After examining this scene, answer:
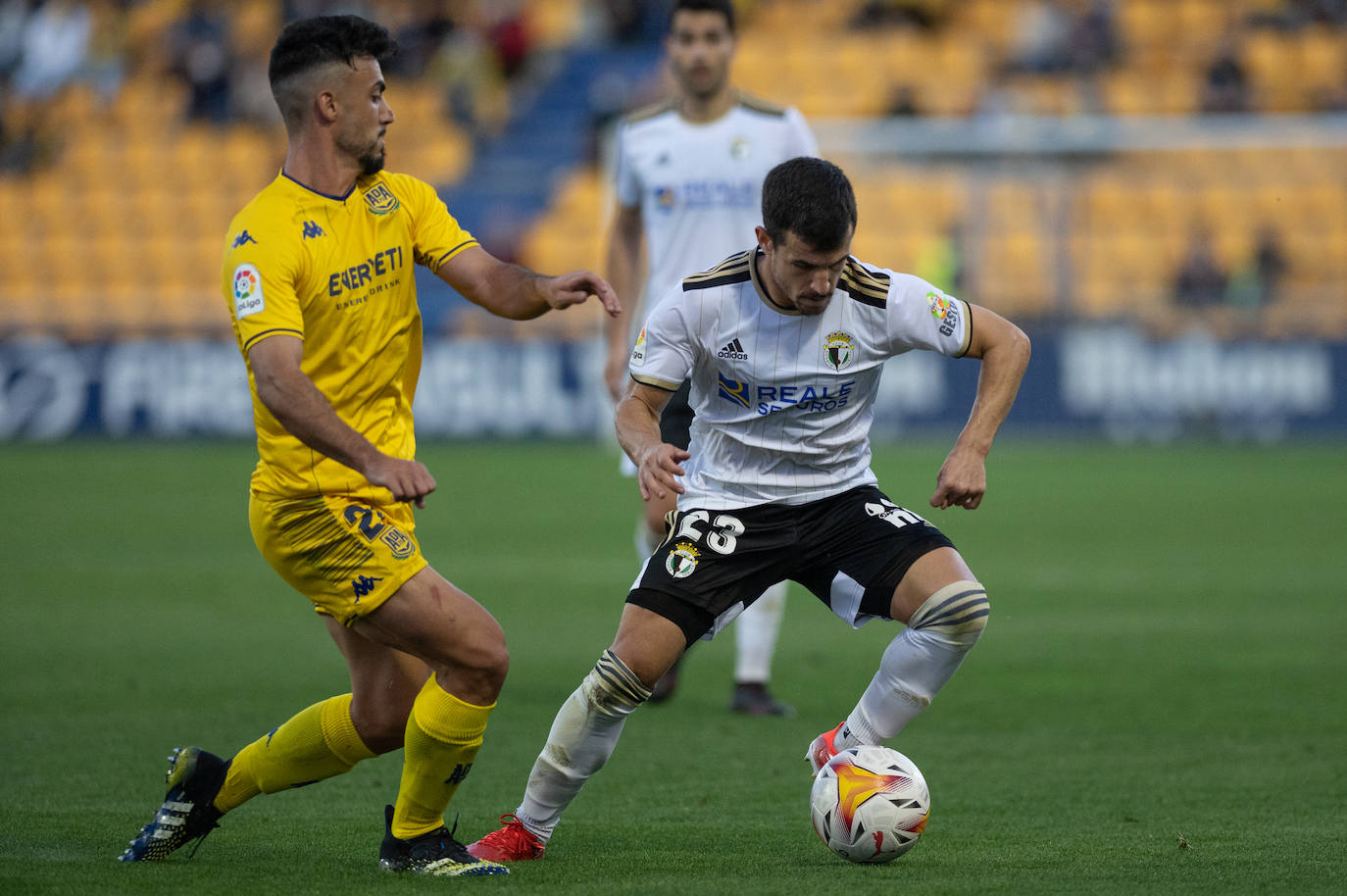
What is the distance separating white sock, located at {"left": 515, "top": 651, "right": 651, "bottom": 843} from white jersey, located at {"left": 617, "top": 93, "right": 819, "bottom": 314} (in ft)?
9.96

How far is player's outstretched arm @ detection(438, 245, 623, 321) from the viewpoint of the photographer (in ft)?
A: 15.2

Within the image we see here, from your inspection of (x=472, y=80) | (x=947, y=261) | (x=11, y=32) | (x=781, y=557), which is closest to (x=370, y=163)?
(x=781, y=557)

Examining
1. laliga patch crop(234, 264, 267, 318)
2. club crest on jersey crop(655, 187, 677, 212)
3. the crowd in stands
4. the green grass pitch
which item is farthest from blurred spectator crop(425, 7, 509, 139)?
laliga patch crop(234, 264, 267, 318)

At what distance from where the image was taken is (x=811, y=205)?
4.61m

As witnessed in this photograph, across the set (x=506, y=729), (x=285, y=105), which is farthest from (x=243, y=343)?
(x=506, y=729)

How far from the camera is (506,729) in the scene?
688cm

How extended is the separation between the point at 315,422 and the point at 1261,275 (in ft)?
60.2

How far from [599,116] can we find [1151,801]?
1891cm

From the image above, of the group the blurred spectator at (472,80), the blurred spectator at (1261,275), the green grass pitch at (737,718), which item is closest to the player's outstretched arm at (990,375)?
the green grass pitch at (737,718)

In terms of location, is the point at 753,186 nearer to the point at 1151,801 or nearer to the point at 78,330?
the point at 1151,801

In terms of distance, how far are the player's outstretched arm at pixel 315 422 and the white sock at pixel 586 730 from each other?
766mm

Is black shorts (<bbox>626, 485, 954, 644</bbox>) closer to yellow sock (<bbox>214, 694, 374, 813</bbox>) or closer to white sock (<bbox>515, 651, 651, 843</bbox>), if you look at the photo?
white sock (<bbox>515, 651, 651, 843</bbox>)

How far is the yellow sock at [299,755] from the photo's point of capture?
15.8 ft

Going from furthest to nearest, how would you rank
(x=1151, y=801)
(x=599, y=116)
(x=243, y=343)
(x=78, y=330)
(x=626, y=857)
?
(x=599, y=116) → (x=78, y=330) → (x=1151, y=801) → (x=626, y=857) → (x=243, y=343)
